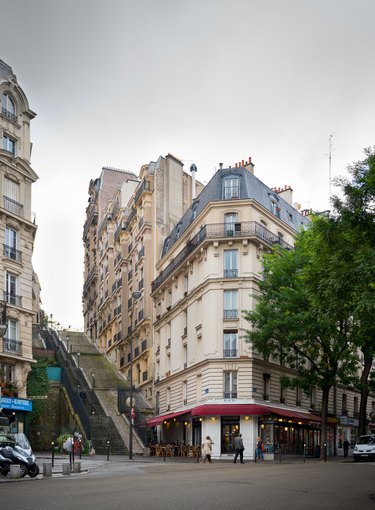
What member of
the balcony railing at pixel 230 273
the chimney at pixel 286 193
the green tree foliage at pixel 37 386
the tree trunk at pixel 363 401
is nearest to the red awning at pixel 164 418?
the green tree foliage at pixel 37 386

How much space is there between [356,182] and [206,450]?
16.5 m

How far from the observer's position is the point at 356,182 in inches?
852

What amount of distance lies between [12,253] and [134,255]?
26.6m

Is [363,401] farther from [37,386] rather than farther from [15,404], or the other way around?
[37,386]

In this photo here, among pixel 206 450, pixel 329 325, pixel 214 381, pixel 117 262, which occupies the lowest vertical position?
pixel 206 450

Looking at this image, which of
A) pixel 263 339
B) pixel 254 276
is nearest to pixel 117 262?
pixel 254 276

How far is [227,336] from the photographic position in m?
43.6

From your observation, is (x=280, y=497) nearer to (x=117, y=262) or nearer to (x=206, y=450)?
(x=206, y=450)

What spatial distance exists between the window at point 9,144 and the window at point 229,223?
43.6 ft

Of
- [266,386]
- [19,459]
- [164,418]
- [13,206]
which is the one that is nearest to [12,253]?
[13,206]

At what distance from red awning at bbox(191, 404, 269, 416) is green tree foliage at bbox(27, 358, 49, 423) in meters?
10.6

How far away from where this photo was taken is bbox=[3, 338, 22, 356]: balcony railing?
3819 centimetres

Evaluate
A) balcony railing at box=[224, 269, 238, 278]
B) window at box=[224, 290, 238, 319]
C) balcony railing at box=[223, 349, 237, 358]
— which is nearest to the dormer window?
balcony railing at box=[224, 269, 238, 278]

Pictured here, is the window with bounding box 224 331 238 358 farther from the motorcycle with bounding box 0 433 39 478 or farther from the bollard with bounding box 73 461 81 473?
the motorcycle with bounding box 0 433 39 478
